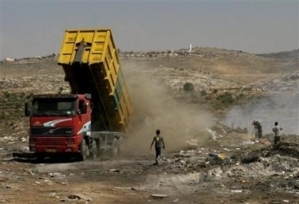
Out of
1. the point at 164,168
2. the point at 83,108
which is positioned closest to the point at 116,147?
the point at 83,108

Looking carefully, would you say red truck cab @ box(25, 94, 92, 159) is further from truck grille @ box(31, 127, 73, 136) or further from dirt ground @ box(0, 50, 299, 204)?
dirt ground @ box(0, 50, 299, 204)

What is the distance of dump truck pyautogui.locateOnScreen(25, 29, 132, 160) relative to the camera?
720 inches

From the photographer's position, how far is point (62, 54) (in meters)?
19.5

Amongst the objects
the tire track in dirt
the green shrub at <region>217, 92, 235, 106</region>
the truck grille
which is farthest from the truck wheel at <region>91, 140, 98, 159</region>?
the green shrub at <region>217, 92, 235, 106</region>

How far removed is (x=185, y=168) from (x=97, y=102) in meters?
5.26

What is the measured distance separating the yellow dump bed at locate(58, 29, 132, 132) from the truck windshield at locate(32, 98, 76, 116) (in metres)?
1.45

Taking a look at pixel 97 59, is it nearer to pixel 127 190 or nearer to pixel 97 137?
pixel 97 137

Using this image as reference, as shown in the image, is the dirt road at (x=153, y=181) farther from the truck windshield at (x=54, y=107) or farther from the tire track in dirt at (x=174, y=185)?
the truck windshield at (x=54, y=107)

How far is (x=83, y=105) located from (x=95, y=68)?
4.52ft

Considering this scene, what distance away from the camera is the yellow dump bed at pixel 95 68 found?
62.7 ft

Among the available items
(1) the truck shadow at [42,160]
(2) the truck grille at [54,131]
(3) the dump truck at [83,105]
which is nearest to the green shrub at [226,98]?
(3) the dump truck at [83,105]

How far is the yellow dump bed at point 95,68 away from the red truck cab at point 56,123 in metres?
1.21

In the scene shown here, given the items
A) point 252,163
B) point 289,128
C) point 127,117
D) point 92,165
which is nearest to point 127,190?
point 252,163

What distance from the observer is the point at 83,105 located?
1859cm
